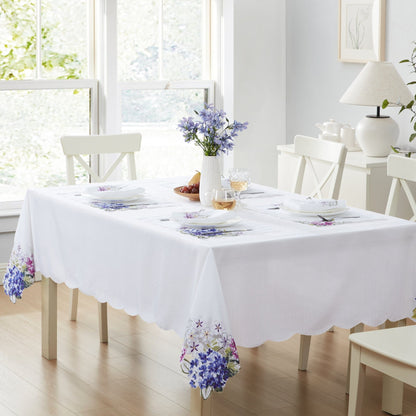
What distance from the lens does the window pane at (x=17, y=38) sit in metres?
4.96

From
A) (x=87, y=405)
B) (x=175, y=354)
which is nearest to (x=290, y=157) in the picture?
(x=175, y=354)

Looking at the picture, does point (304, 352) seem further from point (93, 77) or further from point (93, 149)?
point (93, 77)

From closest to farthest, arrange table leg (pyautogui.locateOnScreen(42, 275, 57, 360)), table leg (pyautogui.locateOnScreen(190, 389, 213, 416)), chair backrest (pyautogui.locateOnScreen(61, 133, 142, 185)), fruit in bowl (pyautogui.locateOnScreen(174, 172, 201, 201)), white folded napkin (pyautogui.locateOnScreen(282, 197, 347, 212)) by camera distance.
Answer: table leg (pyautogui.locateOnScreen(190, 389, 213, 416)) < white folded napkin (pyautogui.locateOnScreen(282, 197, 347, 212)) < fruit in bowl (pyautogui.locateOnScreen(174, 172, 201, 201)) < table leg (pyautogui.locateOnScreen(42, 275, 57, 360)) < chair backrest (pyautogui.locateOnScreen(61, 133, 142, 185))

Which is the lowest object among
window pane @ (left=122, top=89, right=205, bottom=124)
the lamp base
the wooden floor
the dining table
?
the wooden floor

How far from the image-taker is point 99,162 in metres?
5.35

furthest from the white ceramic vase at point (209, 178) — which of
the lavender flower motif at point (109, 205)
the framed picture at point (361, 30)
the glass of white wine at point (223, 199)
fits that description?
the framed picture at point (361, 30)

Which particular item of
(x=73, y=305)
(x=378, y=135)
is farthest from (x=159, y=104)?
(x=73, y=305)

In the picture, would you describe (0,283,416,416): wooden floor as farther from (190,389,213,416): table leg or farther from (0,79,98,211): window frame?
(0,79,98,211): window frame

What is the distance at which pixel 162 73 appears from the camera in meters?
5.49

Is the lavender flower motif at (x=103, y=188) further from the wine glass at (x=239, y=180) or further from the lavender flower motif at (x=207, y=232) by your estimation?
the lavender flower motif at (x=207, y=232)

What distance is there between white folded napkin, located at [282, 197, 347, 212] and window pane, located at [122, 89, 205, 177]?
2441 millimetres

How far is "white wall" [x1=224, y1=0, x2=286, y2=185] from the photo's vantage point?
18.0 feet

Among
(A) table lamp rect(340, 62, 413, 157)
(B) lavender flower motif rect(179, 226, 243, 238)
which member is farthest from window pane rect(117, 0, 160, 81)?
(B) lavender flower motif rect(179, 226, 243, 238)

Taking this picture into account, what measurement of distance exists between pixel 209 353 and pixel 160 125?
10.4 ft
